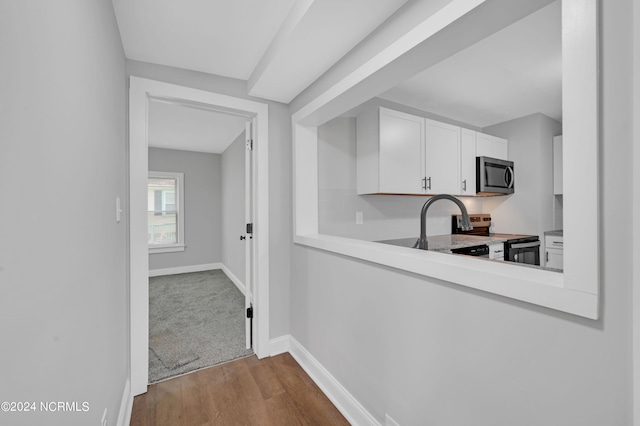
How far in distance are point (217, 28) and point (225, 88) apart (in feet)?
1.85

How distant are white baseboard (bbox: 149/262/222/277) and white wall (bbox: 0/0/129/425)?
4177 mm

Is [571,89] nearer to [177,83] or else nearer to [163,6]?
[163,6]

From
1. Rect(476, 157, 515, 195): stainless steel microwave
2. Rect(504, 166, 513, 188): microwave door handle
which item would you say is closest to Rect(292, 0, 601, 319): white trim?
Rect(476, 157, 515, 195): stainless steel microwave

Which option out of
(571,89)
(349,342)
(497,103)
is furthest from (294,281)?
(497,103)

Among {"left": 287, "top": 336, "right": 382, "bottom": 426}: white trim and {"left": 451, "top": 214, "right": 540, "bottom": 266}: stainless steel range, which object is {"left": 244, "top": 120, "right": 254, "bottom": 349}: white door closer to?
{"left": 287, "top": 336, "right": 382, "bottom": 426}: white trim

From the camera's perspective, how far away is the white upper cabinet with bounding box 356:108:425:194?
2.50 metres

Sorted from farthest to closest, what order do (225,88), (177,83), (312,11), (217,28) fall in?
(225,88)
(177,83)
(217,28)
(312,11)

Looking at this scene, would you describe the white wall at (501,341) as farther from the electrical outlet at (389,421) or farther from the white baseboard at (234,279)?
the white baseboard at (234,279)

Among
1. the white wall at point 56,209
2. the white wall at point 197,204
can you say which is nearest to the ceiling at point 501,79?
the white wall at point 56,209

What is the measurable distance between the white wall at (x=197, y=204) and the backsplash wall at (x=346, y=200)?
151 inches

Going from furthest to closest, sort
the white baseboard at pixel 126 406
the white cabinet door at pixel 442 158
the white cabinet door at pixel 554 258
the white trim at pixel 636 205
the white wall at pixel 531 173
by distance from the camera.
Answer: the white wall at pixel 531 173 → the white cabinet door at pixel 554 258 → the white cabinet door at pixel 442 158 → the white baseboard at pixel 126 406 → the white trim at pixel 636 205

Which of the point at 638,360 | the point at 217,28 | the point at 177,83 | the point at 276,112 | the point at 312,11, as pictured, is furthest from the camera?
the point at 276,112

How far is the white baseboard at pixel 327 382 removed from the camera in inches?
61.9

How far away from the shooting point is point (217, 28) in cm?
165
